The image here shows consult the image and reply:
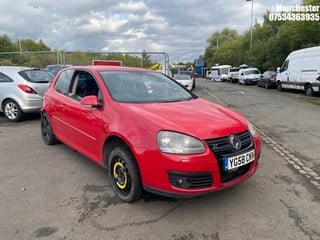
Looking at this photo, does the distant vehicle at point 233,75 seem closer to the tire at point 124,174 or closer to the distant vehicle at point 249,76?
the distant vehicle at point 249,76

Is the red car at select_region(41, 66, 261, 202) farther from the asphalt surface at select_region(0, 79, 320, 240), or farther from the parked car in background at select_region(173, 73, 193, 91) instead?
the parked car in background at select_region(173, 73, 193, 91)

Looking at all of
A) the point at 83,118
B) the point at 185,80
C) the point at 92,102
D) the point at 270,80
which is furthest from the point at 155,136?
the point at 270,80

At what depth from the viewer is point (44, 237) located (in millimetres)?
3080

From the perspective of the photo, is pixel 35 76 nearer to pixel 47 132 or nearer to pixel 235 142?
pixel 47 132

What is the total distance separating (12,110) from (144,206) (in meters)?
6.57

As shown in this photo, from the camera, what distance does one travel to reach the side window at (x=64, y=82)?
533 centimetres

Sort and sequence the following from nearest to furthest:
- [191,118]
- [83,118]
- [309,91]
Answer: [191,118] < [83,118] < [309,91]

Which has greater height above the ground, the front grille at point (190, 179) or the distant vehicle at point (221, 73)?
the distant vehicle at point (221, 73)

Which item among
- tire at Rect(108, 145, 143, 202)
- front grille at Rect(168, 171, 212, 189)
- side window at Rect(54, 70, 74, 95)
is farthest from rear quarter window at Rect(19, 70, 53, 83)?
front grille at Rect(168, 171, 212, 189)

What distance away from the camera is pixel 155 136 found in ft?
10.9

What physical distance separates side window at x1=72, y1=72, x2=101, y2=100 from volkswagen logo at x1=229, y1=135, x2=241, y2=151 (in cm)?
201

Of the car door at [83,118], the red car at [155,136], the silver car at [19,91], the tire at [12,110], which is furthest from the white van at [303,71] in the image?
the car door at [83,118]

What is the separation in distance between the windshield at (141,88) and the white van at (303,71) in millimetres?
14194

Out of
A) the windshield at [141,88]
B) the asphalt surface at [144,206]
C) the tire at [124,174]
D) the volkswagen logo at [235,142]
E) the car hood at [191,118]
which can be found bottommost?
the asphalt surface at [144,206]
